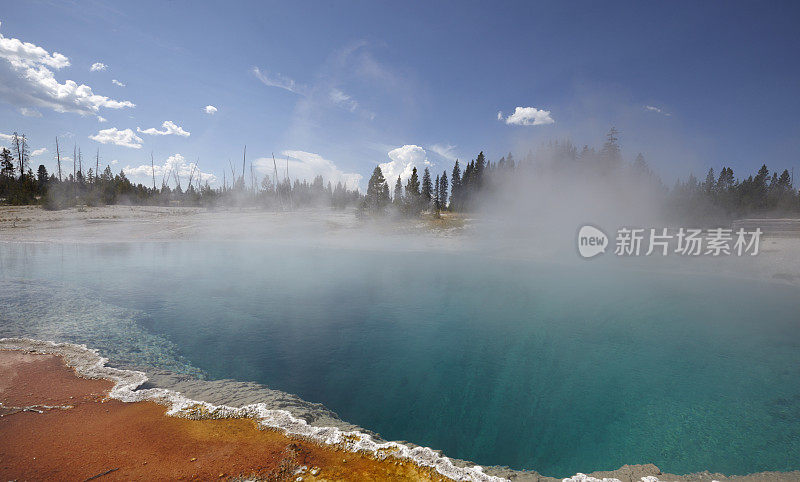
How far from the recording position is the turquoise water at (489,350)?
846cm

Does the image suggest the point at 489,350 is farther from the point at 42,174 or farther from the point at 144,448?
the point at 42,174

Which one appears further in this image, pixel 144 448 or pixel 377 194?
pixel 377 194

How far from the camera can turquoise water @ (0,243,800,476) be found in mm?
8461

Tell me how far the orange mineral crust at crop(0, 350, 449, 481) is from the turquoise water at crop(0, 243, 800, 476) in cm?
226

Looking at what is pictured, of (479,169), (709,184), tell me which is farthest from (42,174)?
(709,184)

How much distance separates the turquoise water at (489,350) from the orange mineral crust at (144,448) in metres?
2.26

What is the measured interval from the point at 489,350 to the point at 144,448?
11014 mm

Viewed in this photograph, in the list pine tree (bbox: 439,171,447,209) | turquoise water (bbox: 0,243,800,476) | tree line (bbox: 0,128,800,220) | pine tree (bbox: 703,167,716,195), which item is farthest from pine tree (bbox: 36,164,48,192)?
pine tree (bbox: 703,167,716,195)

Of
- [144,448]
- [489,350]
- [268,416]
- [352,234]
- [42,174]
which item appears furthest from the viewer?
[42,174]

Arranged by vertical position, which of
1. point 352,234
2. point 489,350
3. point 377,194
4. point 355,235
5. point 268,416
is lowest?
point 489,350

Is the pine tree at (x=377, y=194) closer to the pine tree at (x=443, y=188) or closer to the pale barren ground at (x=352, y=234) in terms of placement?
the pale barren ground at (x=352, y=234)

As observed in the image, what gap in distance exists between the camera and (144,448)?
20.4 ft

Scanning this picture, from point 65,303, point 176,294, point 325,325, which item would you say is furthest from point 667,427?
point 65,303

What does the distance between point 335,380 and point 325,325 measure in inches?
191
